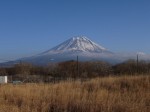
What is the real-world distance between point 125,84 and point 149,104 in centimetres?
520

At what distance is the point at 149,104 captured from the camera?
1151 cm

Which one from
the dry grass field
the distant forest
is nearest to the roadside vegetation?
the dry grass field

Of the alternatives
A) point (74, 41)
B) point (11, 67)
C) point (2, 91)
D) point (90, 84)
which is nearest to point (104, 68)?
point (11, 67)

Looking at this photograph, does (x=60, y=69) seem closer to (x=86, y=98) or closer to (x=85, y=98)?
(x=86, y=98)

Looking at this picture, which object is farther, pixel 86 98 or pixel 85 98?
pixel 86 98

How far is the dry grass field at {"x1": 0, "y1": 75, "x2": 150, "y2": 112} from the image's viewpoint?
10.8 metres

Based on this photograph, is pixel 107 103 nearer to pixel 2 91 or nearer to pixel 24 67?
pixel 2 91

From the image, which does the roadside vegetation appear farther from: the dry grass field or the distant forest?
the distant forest

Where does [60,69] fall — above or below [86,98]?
above

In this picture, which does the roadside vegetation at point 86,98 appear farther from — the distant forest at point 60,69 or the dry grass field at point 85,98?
the distant forest at point 60,69

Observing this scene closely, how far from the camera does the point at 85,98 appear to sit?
12.6m

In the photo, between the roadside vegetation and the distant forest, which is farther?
the distant forest

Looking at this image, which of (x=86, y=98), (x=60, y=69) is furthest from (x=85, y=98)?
(x=60, y=69)

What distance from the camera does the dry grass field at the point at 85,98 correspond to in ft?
35.4
